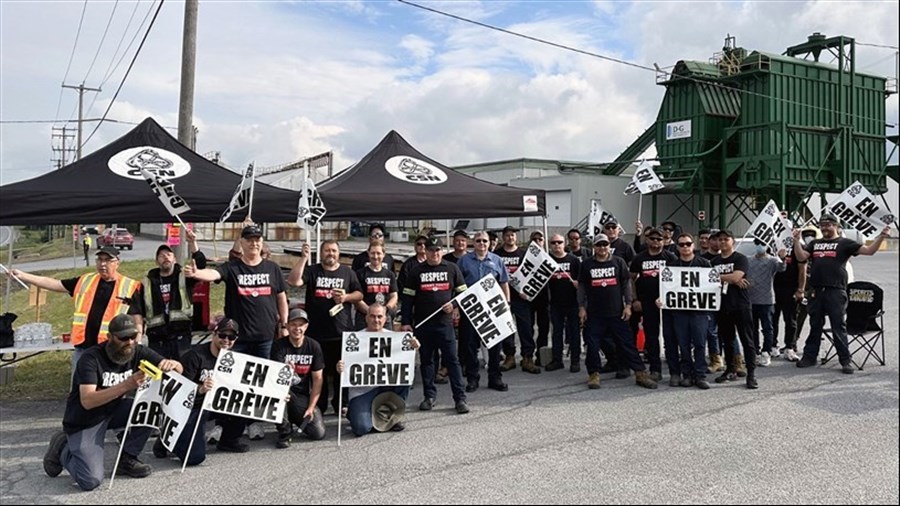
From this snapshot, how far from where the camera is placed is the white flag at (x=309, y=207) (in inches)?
310

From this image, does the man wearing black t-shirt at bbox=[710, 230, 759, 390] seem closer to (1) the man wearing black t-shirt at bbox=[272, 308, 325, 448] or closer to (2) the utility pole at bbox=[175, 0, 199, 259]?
(1) the man wearing black t-shirt at bbox=[272, 308, 325, 448]

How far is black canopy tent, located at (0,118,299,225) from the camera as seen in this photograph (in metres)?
7.37

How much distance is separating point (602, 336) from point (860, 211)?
429 centimetres

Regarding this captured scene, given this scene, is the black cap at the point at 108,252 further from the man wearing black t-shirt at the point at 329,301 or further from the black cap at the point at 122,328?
the man wearing black t-shirt at the point at 329,301

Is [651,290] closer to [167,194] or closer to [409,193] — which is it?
[409,193]

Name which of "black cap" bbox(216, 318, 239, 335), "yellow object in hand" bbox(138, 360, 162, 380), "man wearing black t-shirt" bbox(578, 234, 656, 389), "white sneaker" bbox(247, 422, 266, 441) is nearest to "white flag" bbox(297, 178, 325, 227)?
"black cap" bbox(216, 318, 239, 335)

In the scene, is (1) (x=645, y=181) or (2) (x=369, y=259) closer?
(2) (x=369, y=259)

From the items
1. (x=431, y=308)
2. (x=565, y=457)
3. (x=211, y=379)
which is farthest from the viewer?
(x=431, y=308)

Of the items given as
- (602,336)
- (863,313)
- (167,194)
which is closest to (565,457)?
(602,336)

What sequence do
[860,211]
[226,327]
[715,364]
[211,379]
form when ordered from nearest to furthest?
1. [211,379]
2. [226,327]
3. [715,364]
4. [860,211]

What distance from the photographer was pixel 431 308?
25.2ft

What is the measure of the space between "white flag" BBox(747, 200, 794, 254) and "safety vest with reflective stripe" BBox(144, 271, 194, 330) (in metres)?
7.69

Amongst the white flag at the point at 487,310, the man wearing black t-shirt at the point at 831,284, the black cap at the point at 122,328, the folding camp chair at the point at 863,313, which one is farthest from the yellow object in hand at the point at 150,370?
the folding camp chair at the point at 863,313

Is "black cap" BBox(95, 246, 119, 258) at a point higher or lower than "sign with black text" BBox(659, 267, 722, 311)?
higher
